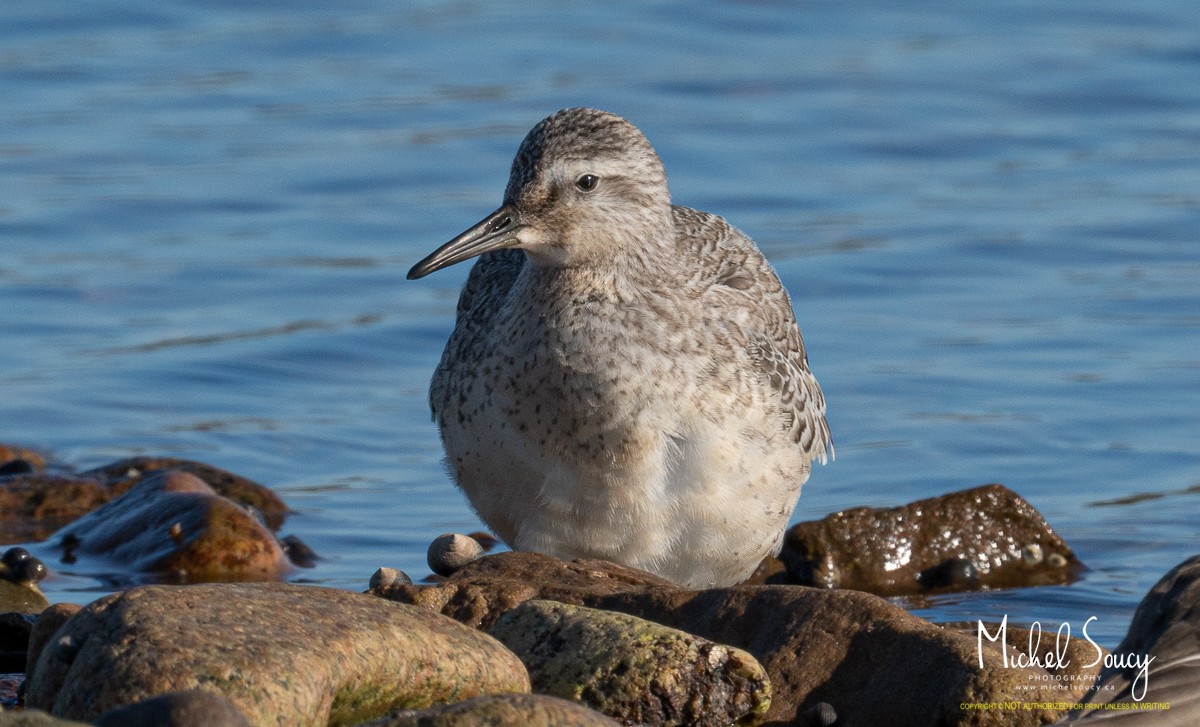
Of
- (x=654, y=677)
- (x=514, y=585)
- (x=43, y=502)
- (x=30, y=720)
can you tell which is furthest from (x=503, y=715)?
(x=43, y=502)

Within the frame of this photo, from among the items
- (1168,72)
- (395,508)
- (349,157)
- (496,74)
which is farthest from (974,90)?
(395,508)

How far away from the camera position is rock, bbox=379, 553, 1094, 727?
634cm

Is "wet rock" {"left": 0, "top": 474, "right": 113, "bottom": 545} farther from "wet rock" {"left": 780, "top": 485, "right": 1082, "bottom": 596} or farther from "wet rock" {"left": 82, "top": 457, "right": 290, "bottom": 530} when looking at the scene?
"wet rock" {"left": 780, "top": 485, "right": 1082, "bottom": 596}

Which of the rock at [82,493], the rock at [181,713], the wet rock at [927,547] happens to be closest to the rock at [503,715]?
the rock at [181,713]

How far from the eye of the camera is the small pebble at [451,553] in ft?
26.2

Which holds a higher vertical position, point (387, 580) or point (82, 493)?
point (387, 580)

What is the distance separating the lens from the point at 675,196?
16.1 m

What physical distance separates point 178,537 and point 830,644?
13.4 ft

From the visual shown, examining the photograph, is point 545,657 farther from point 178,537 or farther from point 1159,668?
point 178,537

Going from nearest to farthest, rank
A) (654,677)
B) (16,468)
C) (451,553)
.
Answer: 1. (654,677)
2. (451,553)
3. (16,468)

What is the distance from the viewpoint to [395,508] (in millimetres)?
11398

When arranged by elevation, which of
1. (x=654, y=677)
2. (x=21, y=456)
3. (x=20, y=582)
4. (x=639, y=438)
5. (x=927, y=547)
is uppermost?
(x=639, y=438)

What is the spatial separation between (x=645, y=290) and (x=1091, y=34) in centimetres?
1322

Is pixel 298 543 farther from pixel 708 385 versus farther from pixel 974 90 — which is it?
pixel 974 90
